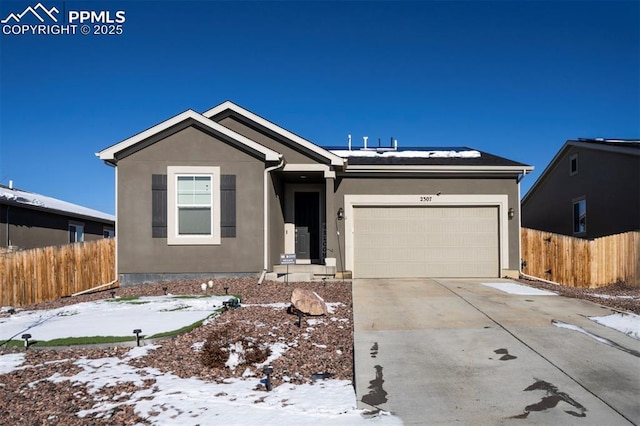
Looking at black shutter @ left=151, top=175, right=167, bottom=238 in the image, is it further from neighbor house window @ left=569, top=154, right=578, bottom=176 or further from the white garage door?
neighbor house window @ left=569, top=154, right=578, bottom=176

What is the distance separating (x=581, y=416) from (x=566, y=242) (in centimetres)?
1161

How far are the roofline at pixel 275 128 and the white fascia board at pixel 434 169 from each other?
3.09 feet

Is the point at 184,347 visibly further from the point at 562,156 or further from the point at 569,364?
the point at 562,156

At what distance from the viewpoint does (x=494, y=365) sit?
5.59 m

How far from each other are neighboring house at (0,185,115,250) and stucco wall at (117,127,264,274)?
4249 mm

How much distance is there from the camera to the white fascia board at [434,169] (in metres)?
14.2

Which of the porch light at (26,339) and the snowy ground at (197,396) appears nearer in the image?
the snowy ground at (197,396)

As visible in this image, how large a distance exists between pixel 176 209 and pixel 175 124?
2238 millimetres

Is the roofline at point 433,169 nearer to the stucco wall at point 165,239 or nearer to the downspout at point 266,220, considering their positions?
the downspout at point 266,220

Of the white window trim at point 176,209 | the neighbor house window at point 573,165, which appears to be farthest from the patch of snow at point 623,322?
the neighbor house window at point 573,165

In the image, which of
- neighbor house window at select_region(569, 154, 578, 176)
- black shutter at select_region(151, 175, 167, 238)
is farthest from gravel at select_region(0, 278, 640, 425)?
neighbor house window at select_region(569, 154, 578, 176)

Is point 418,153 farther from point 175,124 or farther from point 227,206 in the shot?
point 175,124

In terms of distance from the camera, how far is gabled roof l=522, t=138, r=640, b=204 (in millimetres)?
15327

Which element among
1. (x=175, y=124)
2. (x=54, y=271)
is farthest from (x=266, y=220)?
(x=54, y=271)
